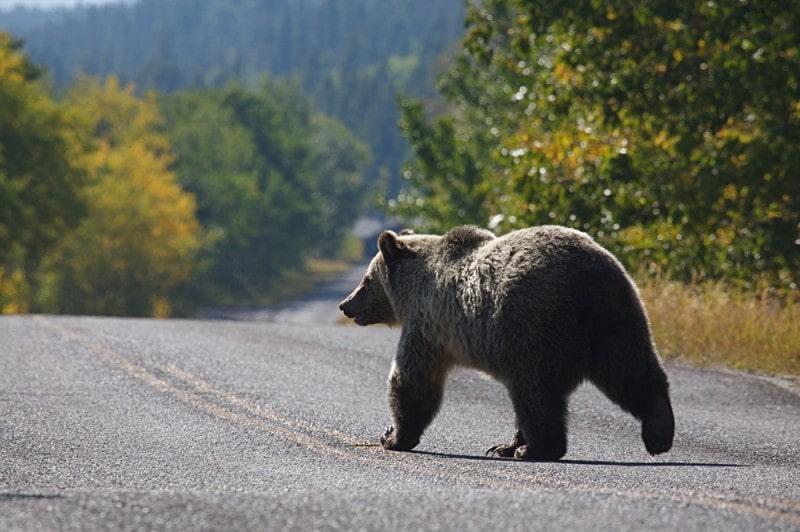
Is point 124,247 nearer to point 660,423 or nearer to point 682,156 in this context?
point 682,156

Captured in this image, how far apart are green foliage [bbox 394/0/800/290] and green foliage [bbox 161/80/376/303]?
6298 cm

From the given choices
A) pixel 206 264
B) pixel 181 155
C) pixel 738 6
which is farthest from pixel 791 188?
pixel 181 155

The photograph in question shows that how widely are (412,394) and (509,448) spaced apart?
0.68 meters

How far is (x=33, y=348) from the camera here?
14.4 metres

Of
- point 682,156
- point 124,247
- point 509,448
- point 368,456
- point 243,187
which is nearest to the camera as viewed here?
point 368,456

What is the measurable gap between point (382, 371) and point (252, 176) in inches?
3593

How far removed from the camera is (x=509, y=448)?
26.8ft

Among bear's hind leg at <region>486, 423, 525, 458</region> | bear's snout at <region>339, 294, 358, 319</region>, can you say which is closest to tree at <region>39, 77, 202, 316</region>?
bear's snout at <region>339, 294, 358, 319</region>

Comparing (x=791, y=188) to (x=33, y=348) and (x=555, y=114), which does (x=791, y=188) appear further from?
(x=33, y=348)

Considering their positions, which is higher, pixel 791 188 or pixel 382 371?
pixel 791 188

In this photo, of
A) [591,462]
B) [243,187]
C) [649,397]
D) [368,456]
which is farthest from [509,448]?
[243,187]

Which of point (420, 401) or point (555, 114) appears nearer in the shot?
point (420, 401)

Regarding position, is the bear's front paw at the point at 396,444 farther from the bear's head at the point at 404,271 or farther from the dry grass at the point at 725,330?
the dry grass at the point at 725,330

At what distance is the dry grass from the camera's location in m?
13.9
